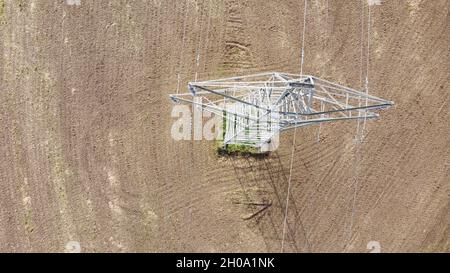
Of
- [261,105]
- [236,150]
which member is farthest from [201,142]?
[261,105]

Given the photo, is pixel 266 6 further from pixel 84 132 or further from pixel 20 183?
pixel 20 183

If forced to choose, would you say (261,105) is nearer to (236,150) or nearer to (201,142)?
(236,150)

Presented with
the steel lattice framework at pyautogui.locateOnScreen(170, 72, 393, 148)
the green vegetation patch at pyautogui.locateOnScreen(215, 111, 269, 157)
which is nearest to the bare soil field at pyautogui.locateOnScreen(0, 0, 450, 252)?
the green vegetation patch at pyautogui.locateOnScreen(215, 111, 269, 157)

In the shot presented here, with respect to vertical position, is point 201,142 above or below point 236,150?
above

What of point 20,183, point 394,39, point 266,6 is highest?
point 266,6

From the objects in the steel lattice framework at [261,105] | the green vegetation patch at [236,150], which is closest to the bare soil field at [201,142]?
the green vegetation patch at [236,150]

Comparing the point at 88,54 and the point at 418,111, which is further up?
the point at 88,54

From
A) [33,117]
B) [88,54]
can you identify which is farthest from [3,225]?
[88,54]

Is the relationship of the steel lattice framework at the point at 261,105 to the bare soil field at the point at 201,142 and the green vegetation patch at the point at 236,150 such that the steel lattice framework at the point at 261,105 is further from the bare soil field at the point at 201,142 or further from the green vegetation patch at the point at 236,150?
the bare soil field at the point at 201,142

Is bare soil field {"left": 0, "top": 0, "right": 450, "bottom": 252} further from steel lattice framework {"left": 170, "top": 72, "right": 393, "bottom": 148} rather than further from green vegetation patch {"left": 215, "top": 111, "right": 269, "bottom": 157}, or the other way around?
steel lattice framework {"left": 170, "top": 72, "right": 393, "bottom": 148}
